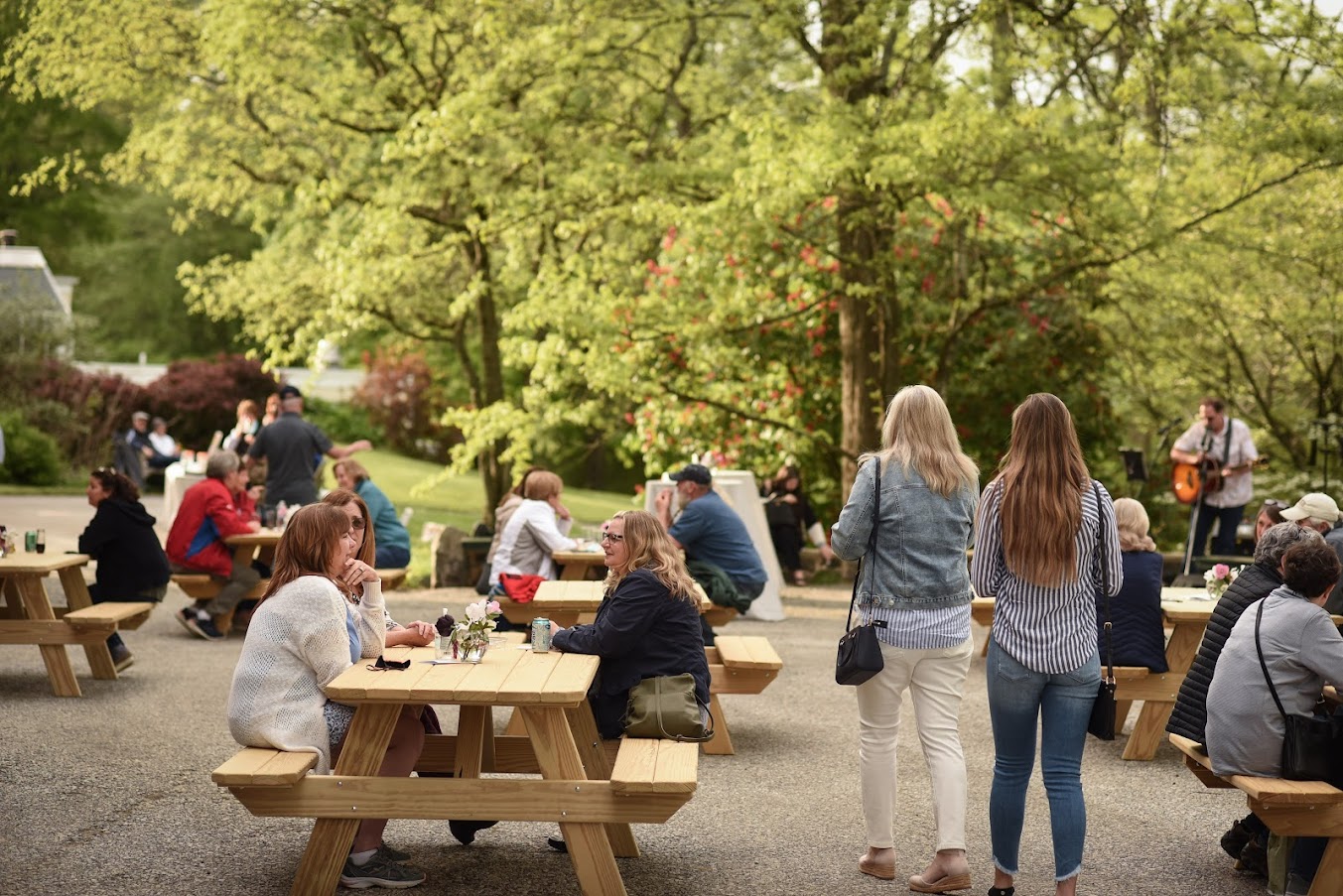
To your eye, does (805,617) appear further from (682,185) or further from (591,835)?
(591,835)

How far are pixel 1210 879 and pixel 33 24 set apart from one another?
1625cm

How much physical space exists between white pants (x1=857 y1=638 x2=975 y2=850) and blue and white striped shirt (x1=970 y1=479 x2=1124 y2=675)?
13.6 inches

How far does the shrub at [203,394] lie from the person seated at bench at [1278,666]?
26.2 metres

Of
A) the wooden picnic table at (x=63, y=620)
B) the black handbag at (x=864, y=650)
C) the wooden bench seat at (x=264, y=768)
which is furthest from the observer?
the wooden picnic table at (x=63, y=620)

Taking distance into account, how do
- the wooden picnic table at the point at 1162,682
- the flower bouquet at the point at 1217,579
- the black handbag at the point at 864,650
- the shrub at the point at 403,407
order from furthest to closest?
the shrub at the point at 403,407 < the flower bouquet at the point at 1217,579 < the wooden picnic table at the point at 1162,682 < the black handbag at the point at 864,650

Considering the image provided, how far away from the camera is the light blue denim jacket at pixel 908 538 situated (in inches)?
217

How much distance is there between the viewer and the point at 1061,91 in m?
15.0

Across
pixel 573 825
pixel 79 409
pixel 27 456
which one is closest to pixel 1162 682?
pixel 573 825

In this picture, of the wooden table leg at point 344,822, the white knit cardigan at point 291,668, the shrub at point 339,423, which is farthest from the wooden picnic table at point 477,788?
the shrub at point 339,423

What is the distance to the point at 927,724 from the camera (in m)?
5.53

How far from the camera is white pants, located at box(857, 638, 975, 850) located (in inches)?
216

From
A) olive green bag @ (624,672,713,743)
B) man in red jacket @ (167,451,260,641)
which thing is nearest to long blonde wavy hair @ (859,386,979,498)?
olive green bag @ (624,672,713,743)

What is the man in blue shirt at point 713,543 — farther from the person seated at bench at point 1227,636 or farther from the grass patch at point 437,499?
the grass patch at point 437,499

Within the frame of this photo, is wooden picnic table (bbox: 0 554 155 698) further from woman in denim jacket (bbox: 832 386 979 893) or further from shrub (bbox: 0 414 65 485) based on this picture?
shrub (bbox: 0 414 65 485)
